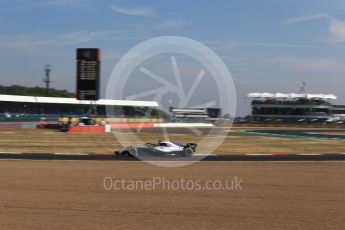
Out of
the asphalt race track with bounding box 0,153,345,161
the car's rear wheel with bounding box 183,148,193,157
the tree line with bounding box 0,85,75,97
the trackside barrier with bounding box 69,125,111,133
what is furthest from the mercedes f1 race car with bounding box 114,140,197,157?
the tree line with bounding box 0,85,75,97

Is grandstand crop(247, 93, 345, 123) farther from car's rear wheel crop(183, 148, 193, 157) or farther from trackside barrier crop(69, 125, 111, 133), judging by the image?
car's rear wheel crop(183, 148, 193, 157)

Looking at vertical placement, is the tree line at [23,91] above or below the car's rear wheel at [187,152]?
above

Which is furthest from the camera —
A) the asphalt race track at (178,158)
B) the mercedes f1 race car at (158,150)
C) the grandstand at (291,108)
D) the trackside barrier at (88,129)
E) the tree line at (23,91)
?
the tree line at (23,91)

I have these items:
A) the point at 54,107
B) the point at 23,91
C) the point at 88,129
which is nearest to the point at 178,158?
the point at 88,129

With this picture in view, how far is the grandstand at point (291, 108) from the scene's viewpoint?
108 m

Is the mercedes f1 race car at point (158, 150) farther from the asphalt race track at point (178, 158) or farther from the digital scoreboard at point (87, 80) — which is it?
the digital scoreboard at point (87, 80)

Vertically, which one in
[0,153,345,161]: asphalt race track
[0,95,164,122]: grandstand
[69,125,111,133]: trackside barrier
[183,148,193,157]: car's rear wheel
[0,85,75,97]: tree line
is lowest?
[0,153,345,161]: asphalt race track

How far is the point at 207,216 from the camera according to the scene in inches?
364

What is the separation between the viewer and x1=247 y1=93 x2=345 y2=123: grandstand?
108375mm

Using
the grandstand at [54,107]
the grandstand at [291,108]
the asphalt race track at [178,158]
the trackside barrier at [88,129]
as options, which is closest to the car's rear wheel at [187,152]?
the asphalt race track at [178,158]

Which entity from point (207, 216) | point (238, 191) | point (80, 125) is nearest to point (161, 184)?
point (238, 191)

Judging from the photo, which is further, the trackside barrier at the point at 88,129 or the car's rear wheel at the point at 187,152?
the trackside barrier at the point at 88,129

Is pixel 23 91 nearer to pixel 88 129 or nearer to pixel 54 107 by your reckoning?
pixel 54 107

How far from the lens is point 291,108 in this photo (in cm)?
11038
